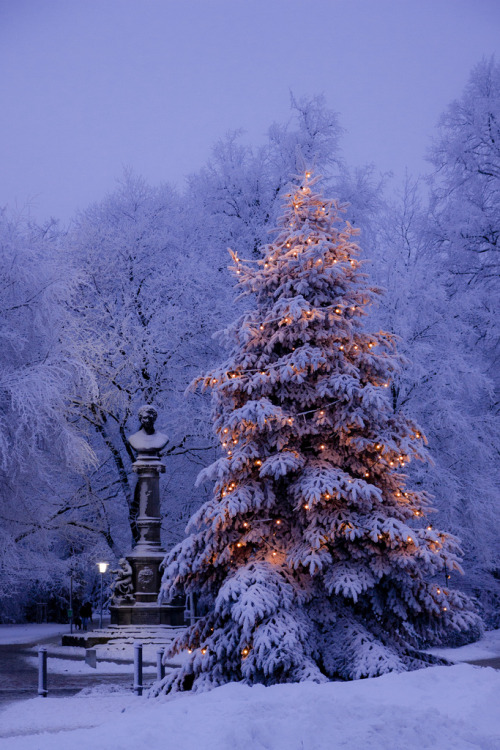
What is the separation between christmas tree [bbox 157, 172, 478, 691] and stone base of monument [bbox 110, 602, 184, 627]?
9022 millimetres

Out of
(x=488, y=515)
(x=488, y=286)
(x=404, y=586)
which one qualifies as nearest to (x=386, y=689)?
(x=404, y=586)

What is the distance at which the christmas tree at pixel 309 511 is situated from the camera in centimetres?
928

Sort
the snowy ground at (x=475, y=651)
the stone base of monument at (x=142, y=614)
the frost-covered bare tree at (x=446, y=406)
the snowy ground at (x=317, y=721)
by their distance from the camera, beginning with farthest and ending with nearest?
the frost-covered bare tree at (x=446, y=406) → the stone base of monument at (x=142, y=614) → the snowy ground at (x=475, y=651) → the snowy ground at (x=317, y=721)

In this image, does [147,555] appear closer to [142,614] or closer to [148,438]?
[142,614]

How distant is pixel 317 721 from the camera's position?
6512mm

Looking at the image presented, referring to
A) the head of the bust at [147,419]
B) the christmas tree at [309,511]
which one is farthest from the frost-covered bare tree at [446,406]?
the christmas tree at [309,511]

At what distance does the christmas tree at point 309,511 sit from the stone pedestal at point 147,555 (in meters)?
9.09

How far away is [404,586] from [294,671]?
1.62 m

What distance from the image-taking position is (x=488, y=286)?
23.5m

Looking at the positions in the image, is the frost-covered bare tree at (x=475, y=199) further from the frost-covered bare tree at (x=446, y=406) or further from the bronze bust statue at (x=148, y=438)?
the bronze bust statue at (x=148, y=438)

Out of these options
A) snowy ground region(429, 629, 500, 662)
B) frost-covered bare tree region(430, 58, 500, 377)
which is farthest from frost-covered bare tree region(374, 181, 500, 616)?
frost-covered bare tree region(430, 58, 500, 377)

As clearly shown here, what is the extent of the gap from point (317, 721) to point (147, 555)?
13.3 m

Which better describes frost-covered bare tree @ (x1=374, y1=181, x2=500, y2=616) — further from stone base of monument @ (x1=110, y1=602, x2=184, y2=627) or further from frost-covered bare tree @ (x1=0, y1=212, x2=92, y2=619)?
frost-covered bare tree @ (x1=0, y1=212, x2=92, y2=619)

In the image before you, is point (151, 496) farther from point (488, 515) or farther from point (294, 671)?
point (294, 671)
